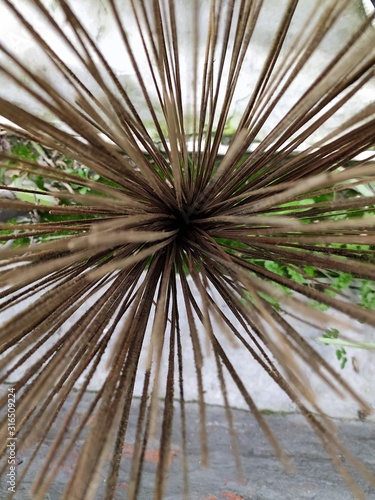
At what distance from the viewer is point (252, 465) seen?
2.55ft

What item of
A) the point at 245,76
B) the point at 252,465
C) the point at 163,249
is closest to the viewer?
the point at 163,249

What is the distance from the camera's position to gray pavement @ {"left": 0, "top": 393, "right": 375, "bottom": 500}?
29.3 inches

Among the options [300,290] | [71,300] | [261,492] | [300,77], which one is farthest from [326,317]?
[300,77]

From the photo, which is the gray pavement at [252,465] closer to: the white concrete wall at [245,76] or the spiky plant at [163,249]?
the white concrete wall at [245,76]

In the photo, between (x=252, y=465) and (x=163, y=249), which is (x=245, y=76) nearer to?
(x=163, y=249)

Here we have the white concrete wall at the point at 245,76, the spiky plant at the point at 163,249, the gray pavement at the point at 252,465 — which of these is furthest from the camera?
the white concrete wall at the point at 245,76

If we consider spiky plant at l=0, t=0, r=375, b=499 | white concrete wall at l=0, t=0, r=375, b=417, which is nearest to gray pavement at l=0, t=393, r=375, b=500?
white concrete wall at l=0, t=0, r=375, b=417

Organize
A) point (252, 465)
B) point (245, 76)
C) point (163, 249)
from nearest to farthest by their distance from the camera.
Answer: point (163, 249) < point (252, 465) < point (245, 76)

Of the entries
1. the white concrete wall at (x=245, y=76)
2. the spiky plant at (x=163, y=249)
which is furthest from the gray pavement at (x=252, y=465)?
the spiky plant at (x=163, y=249)

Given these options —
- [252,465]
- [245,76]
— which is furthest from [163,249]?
[245,76]

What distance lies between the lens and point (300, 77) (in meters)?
0.95

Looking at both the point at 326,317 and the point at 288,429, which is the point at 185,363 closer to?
the point at 288,429

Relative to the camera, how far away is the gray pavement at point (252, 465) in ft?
2.44

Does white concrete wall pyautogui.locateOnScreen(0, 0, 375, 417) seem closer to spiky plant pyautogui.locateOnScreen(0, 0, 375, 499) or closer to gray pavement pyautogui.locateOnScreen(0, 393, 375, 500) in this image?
gray pavement pyautogui.locateOnScreen(0, 393, 375, 500)
